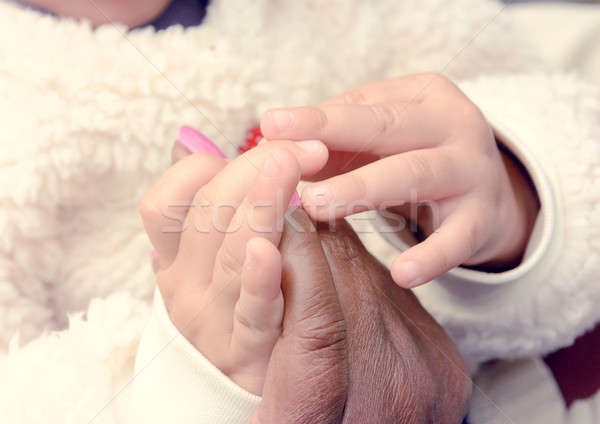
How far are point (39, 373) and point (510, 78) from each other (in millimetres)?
534

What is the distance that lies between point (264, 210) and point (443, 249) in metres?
0.15

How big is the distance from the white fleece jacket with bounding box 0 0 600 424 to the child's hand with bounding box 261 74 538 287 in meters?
0.04

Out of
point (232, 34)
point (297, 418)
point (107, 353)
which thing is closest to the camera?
point (297, 418)

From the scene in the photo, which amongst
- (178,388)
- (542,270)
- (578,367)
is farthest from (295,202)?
(578,367)

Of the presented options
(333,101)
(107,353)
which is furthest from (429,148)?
(107,353)

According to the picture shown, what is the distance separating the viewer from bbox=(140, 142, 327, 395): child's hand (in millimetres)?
298

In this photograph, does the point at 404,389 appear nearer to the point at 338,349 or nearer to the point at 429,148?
the point at 338,349

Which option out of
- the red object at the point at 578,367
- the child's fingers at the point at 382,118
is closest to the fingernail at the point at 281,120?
the child's fingers at the point at 382,118

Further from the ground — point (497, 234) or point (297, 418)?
point (297, 418)

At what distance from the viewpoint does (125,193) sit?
0.49m

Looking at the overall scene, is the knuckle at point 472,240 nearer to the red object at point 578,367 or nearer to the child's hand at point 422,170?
the child's hand at point 422,170

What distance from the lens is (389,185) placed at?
37 cm

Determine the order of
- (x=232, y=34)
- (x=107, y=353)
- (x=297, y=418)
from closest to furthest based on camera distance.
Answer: (x=297, y=418), (x=107, y=353), (x=232, y=34)

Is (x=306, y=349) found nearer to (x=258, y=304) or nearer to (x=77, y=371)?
(x=258, y=304)
